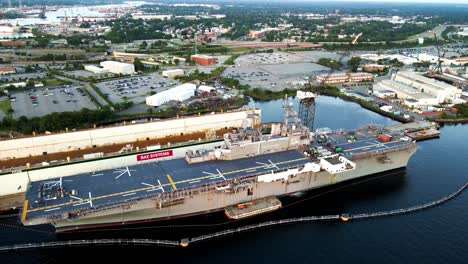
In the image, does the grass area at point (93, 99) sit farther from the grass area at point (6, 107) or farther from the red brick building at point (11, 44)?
the red brick building at point (11, 44)

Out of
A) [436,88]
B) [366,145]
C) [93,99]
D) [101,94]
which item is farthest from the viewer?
[436,88]

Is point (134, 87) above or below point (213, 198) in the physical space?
above

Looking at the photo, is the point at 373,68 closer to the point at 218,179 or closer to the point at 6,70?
the point at 218,179

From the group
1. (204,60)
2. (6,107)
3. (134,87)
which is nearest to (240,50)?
(204,60)

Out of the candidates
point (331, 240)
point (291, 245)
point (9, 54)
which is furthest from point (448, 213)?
point (9, 54)

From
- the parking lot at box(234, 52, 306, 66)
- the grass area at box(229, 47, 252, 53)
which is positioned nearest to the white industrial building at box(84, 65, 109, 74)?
the parking lot at box(234, 52, 306, 66)

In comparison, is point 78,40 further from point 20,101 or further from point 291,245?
point 291,245
